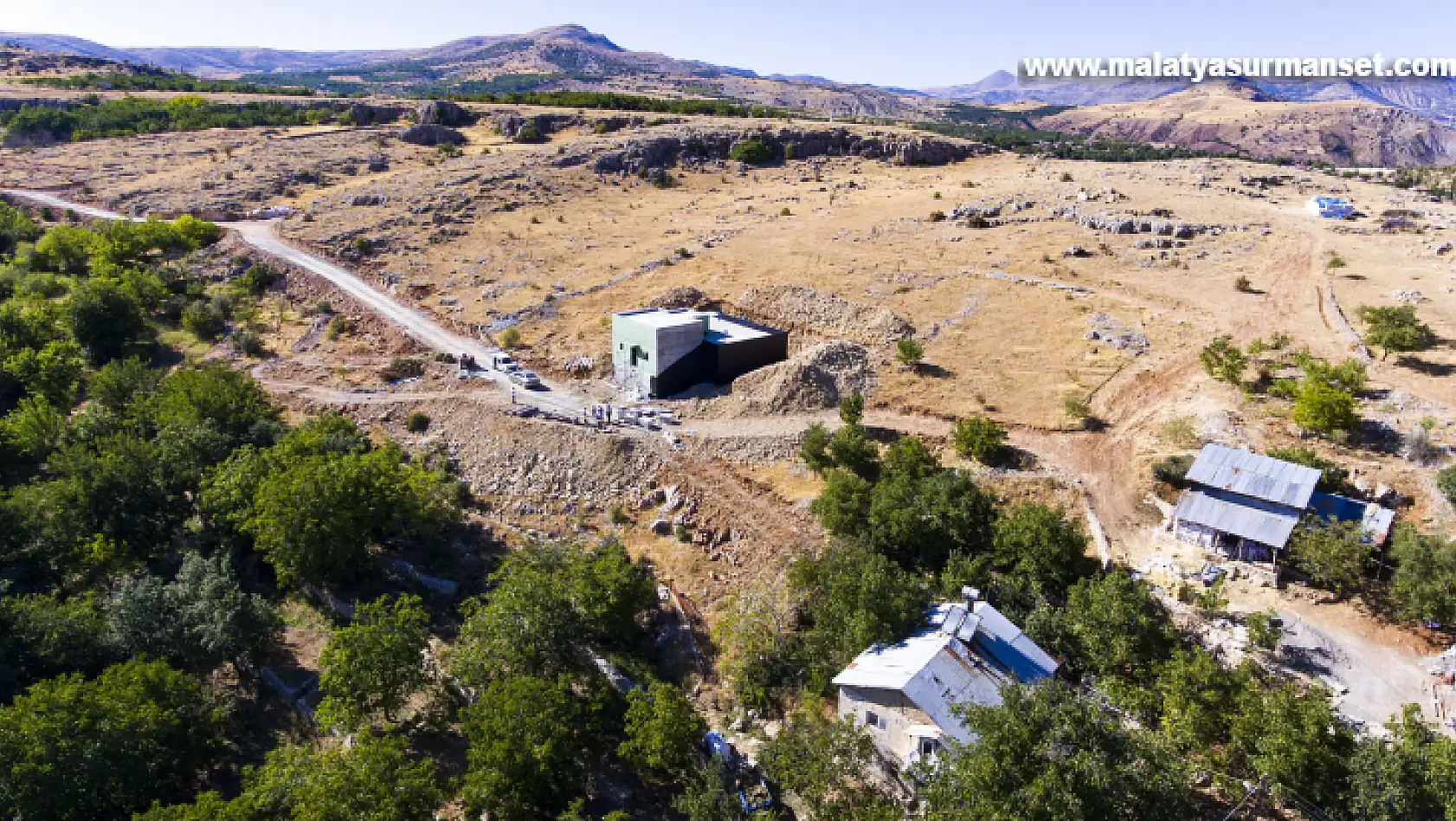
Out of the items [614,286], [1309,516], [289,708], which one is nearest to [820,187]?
[614,286]

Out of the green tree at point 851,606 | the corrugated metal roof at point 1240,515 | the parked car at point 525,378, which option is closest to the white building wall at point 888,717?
the green tree at point 851,606

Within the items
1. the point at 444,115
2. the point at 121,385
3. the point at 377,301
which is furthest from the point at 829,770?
the point at 444,115

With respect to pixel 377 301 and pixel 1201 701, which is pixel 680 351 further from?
pixel 1201 701

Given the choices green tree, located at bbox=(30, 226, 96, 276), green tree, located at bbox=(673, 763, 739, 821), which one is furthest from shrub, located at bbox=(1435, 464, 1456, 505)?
green tree, located at bbox=(30, 226, 96, 276)

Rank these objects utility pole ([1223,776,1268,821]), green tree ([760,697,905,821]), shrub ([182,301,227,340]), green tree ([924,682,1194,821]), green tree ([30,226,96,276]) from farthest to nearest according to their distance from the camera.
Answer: green tree ([30,226,96,276]), shrub ([182,301,227,340]), green tree ([760,697,905,821]), utility pole ([1223,776,1268,821]), green tree ([924,682,1194,821])

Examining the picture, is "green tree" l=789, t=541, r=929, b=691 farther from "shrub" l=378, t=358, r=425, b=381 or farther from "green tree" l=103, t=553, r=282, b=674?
"shrub" l=378, t=358, r=425, b=381

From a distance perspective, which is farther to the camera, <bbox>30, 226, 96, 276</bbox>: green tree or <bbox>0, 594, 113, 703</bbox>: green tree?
<bbox>30, 226, 96, 276</bbox>: green tree

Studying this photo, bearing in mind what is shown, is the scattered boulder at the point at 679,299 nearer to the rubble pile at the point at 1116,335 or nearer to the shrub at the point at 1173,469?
the rubble pile at the point at 1116,335
